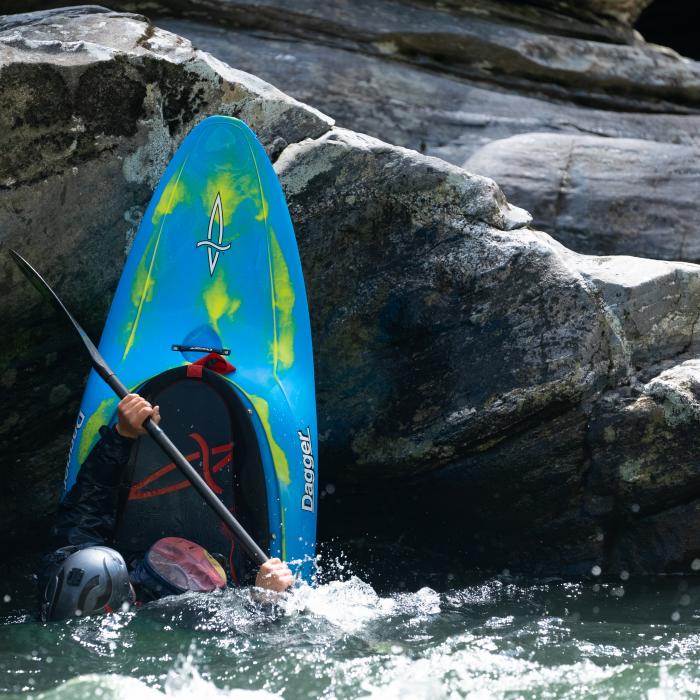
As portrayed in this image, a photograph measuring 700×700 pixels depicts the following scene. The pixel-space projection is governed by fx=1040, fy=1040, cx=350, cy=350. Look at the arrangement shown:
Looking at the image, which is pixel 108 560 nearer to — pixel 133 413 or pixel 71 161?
pixel 133 413

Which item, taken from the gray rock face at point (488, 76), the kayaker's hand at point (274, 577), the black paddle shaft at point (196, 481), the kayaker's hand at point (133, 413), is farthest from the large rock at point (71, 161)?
the gray rock face at point (488, 76)

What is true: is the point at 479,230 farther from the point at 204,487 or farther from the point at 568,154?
the point at 568,154

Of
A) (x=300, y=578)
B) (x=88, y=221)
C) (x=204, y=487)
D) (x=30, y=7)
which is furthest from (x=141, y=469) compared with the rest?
(x=30, y=7)

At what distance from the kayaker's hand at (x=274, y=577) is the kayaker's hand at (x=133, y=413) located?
65cm

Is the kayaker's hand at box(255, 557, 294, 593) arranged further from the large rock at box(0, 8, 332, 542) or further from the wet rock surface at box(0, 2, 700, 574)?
the large rock at box(0, 8, 332, 542)

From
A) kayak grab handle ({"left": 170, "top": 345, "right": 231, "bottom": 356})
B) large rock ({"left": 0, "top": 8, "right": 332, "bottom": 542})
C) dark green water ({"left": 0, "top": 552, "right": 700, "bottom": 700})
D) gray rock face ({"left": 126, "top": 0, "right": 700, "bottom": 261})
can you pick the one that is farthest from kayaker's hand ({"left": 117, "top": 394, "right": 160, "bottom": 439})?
gray rock face ({"left": 126, "top": 0, "right": 700, "bottom": 261})

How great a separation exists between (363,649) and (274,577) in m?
0.46

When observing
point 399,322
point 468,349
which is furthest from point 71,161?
point 468,349

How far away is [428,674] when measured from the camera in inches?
114

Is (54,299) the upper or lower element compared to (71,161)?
lower

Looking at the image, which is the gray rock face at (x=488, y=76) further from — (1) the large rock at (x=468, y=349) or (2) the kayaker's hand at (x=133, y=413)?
(2) the kayaker's hand at (x=133, y=413)

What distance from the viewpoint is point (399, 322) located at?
4270 mm

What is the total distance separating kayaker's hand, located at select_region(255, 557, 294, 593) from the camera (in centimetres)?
345

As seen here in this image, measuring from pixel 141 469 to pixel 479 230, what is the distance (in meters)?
1.63
